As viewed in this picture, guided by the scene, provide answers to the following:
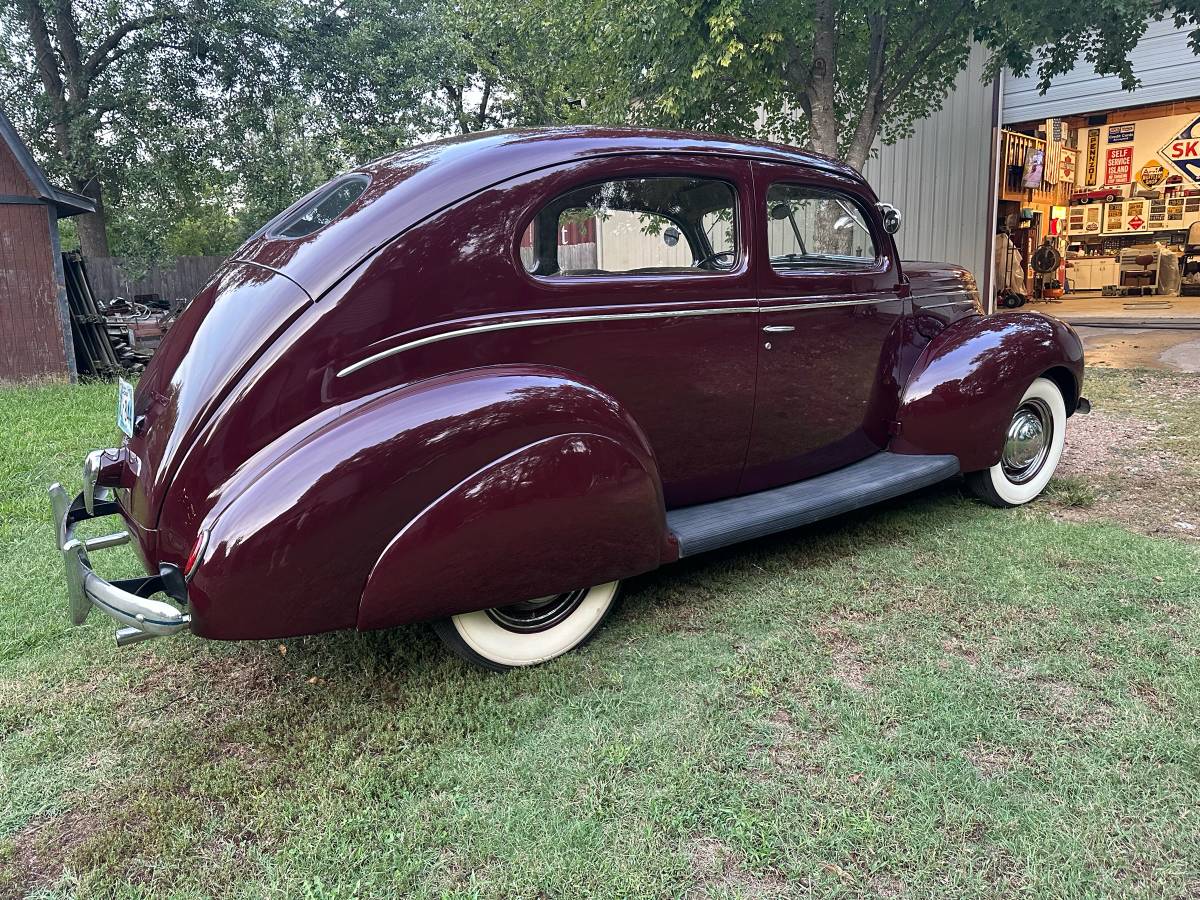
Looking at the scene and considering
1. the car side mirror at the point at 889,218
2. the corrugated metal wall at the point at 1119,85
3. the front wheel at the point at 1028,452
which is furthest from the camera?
the corrugated metal wall at the point at 1119,85

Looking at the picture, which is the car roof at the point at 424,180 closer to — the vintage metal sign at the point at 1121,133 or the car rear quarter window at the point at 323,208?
the car rear quarter window at the point at 323,208

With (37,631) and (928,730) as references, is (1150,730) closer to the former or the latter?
(928,730)

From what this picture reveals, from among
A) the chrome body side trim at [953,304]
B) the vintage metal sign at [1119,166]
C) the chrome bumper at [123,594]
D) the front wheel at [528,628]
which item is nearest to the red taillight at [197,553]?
the chrome bumper at [123,594]

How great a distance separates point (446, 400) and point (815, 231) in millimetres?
2386

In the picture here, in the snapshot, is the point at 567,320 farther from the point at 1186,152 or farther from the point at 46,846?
the point at 1186,152

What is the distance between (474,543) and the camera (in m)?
2.47

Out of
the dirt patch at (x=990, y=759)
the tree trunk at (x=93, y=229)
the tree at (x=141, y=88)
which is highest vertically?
the tree at (x=141, y=88)

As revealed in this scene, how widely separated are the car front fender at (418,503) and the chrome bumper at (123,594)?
114mm

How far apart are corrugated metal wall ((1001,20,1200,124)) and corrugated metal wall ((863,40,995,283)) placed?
0.46 metres

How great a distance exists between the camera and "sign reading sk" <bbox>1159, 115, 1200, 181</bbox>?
14.6m

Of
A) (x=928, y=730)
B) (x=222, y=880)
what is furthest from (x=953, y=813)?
(x=222, y=880)

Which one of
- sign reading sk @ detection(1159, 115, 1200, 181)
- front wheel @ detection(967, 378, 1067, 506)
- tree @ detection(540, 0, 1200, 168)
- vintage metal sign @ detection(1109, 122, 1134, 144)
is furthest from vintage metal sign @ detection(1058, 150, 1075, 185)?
front wheel @ detection(967, 378, 1067, 506)

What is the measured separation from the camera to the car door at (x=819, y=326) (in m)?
3.49

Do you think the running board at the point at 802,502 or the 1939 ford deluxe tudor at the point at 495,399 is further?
the running board at the point at 802,502
